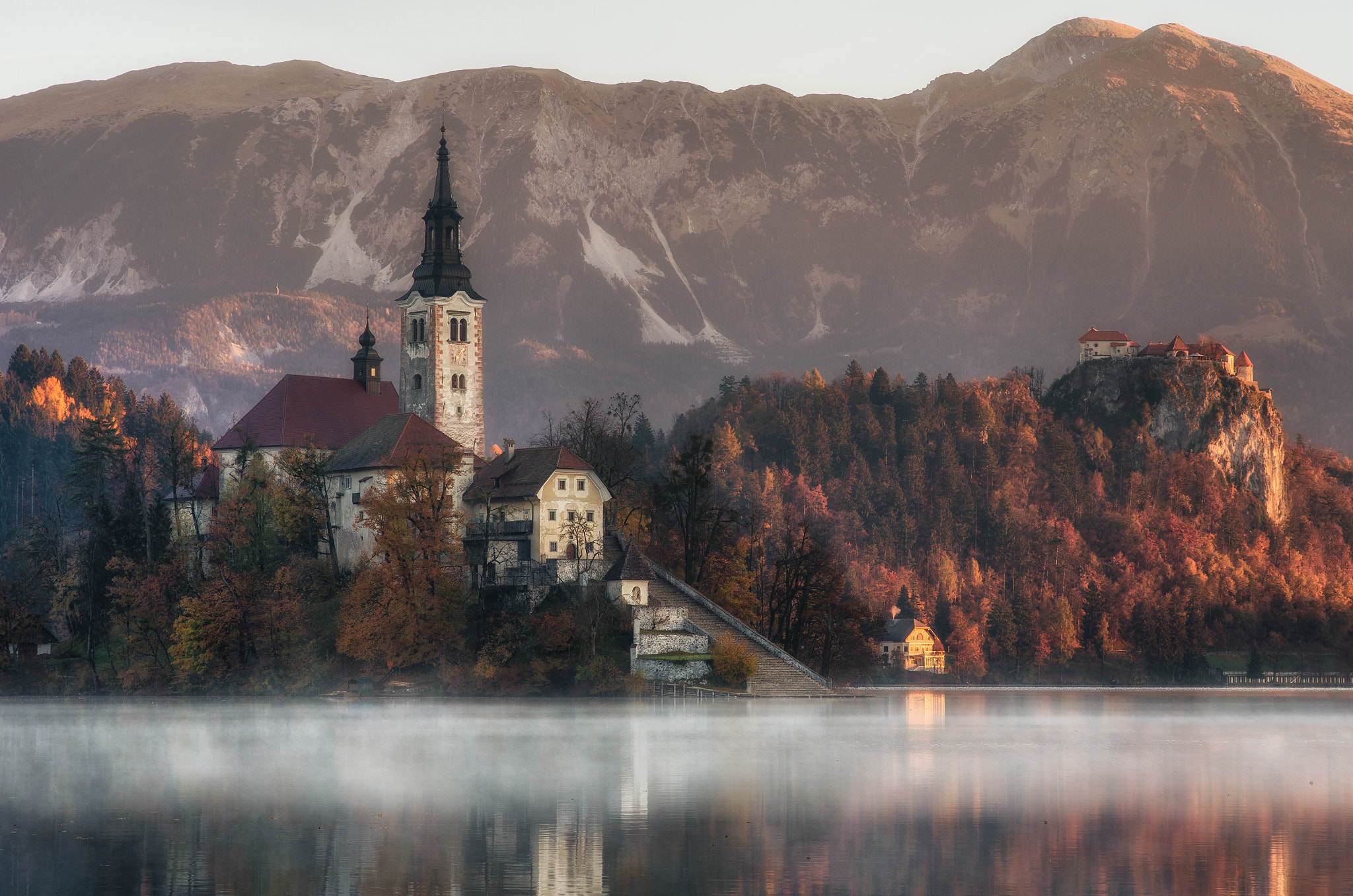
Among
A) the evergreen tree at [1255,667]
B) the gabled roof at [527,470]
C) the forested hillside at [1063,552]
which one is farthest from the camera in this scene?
the forested hillside at [1063,552]

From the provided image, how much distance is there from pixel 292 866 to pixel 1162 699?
3734 inches

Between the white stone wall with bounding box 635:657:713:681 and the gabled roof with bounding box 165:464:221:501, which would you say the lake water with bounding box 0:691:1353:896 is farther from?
the gabled roof with bounding box 165:464:221:501

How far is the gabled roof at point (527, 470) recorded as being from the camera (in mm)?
92125

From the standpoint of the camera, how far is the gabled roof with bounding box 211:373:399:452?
104m

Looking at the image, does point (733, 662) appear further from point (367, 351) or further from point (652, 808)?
point (652, 808)

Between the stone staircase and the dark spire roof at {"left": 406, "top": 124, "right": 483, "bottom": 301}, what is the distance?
22.6 meters

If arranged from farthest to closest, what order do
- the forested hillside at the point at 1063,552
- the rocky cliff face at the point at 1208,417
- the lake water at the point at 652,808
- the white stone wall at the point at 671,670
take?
the rocky cliff face at the point at 1208,417 → the forested hillside at the point at 1063,552 → the white stone wall at the point at 671,670 → the lake water at the point at 652,808

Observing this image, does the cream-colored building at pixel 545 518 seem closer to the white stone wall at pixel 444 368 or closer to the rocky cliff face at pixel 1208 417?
the white stone wall at pixel 444 368

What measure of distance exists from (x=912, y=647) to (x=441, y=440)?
2691 inches

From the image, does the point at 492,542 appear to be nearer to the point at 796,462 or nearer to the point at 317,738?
the point at 317,738

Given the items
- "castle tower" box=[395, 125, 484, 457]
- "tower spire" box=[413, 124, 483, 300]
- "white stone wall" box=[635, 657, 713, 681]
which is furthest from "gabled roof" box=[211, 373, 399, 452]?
"white stone wall" box=[635, 657, 713, 681]

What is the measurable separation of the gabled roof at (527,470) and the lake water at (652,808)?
69.0 ft

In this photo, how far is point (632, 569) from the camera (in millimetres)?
89000

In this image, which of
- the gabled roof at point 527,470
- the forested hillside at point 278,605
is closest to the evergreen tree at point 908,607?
the gabled roof at point 527,470
